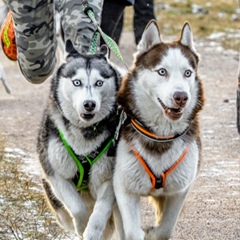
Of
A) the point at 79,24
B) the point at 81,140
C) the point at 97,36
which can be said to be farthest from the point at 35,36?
the point at 81,140

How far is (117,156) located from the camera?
17.0 feet

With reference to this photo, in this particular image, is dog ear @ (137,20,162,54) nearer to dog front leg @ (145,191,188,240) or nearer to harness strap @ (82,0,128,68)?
harness strap @ (82,0,128,68)

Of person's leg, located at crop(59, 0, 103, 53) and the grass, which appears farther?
the grass

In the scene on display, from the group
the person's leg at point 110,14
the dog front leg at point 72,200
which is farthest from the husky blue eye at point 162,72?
the person's leg at point 110,14

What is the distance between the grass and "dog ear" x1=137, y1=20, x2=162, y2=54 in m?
10.0

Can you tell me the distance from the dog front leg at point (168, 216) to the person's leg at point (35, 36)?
1.28 metres

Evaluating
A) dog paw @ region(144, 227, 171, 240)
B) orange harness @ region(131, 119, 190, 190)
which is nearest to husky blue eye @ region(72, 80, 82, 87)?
orange harness @ region(131, 119, 190, 190)

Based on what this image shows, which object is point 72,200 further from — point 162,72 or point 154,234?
point 162,72

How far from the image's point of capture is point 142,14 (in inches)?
452

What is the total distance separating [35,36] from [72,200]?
119cm

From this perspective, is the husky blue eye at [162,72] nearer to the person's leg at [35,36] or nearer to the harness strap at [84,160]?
the harness strap at [84,160]

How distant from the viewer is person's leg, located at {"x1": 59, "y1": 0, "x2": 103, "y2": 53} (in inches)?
234

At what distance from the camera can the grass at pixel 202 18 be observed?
55.1 feet

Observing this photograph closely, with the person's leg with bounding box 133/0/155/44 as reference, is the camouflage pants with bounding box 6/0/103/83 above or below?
above
